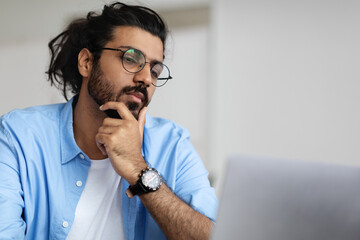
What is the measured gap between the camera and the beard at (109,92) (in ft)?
4.82

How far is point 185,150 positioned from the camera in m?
1.50

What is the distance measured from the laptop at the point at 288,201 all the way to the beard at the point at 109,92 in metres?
0.94

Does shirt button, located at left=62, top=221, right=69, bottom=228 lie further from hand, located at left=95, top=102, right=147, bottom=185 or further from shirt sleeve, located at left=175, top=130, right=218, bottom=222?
shirt sleeve, located at left=175, top=130, right=218, bottom=222

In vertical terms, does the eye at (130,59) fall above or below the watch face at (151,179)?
above

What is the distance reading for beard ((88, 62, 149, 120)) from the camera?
1469 mm

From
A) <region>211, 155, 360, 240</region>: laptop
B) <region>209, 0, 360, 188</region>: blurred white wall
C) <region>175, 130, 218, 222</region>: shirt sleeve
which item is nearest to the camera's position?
<region>211, 155, 360, 240</region>: laptop

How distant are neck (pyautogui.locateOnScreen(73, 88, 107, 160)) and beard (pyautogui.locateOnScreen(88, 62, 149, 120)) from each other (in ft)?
0.14

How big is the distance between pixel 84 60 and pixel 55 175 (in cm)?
57

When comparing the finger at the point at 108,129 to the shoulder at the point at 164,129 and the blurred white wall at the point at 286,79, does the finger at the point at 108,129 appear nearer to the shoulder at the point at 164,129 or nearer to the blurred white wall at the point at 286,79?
the shoulder at the point at 164,129

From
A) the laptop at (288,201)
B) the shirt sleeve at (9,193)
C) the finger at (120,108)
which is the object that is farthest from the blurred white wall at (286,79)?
the laptop at (288,201)

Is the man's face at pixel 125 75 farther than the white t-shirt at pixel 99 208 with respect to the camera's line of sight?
Yes

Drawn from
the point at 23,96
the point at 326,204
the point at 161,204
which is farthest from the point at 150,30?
the point at 23,96

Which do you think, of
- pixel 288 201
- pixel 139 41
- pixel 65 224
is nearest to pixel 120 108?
pixel 139 41

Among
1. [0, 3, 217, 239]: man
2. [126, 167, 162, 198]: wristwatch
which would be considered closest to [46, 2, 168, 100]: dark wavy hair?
[0, 3, 217, 239]: man
